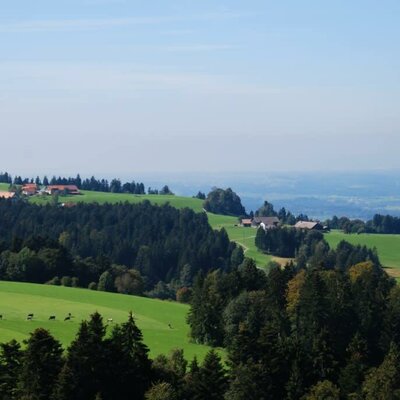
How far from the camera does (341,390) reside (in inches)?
2339

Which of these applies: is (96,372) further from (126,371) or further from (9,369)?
(9,369)

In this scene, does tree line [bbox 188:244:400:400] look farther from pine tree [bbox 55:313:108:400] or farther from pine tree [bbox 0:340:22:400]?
pine tree [bbox 0:340:22:400]

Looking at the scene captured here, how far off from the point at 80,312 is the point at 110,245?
266 ft

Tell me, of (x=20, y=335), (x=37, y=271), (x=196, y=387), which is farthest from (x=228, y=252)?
(x=196, y=387)

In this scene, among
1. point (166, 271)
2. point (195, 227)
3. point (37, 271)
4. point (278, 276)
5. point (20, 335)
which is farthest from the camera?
point (195, 227)

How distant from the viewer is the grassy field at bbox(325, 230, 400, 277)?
156m

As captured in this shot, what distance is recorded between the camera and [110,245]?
6417 inches

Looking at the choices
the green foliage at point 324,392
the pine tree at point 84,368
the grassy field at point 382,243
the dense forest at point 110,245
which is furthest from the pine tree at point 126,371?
the grassy field at point 382,243

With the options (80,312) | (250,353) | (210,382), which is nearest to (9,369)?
(210,382)

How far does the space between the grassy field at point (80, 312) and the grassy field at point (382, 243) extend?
62941 millimetres

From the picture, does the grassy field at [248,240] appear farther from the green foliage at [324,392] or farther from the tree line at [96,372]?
the tree line at [96,372]

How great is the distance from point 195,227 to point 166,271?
75.1 feet

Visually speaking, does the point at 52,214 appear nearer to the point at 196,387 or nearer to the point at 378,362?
the point at 378,362

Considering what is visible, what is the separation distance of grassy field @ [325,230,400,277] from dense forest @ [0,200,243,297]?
80.1 ft
